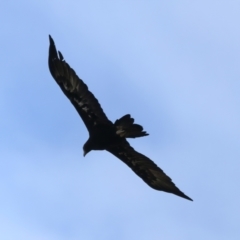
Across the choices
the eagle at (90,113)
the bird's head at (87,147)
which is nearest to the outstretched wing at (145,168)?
the eagle at (90,113)

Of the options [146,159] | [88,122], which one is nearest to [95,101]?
[88,122]

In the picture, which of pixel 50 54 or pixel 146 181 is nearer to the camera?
pixel 50 54

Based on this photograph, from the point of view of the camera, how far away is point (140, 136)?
20.2 metres

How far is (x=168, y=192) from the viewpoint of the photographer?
2189 cm

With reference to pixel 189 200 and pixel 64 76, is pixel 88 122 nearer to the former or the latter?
pixel 64 76

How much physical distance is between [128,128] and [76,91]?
196 cm

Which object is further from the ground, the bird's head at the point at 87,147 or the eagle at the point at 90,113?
the eagle at the point at 90,113

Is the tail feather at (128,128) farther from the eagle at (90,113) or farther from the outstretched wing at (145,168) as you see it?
the outstretched wing at (145,168)

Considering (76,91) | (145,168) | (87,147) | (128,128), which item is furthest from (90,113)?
(145,168)

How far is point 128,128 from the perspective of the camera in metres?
20.1

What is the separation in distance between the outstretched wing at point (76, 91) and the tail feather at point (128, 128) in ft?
2.48

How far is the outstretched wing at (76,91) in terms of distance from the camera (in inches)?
823

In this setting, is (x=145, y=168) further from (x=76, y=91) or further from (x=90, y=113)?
(x=76, y=91)

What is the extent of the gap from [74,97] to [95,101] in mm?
650
